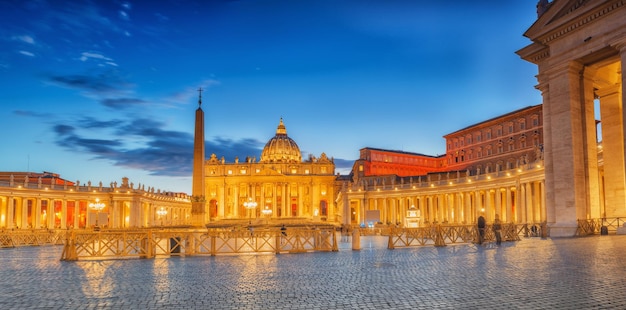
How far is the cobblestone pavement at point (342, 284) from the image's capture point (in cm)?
903

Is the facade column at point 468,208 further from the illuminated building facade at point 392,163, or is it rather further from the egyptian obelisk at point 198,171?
the illuminated building facade at point 392,163

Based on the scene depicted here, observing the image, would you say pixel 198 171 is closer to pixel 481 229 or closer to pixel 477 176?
pixel 481 229

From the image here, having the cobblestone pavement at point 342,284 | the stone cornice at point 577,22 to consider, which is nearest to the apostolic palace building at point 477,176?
the stone cornice at point 577,22

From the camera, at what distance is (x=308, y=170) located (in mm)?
144625

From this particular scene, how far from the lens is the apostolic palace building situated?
24.7 meters

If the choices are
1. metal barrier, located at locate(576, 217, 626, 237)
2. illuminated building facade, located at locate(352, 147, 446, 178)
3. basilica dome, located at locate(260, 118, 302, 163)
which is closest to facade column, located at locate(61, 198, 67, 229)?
illuminated building facade, located at locate(352, 147, 446, 178)

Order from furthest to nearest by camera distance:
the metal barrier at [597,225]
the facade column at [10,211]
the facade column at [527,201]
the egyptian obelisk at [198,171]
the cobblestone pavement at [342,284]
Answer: the facade column at [10,211] < the facade column at [527,201] < the egyptian obelisk at [198,171] < the metal barrier at [597,225] < the cobblestone pavement at [342,284]

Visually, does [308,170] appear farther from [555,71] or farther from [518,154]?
[555,71]

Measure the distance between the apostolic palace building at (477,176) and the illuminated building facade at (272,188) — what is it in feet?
0.98

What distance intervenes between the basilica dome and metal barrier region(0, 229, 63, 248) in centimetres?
11460

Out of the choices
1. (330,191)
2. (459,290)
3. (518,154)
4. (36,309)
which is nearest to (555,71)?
(459,290)

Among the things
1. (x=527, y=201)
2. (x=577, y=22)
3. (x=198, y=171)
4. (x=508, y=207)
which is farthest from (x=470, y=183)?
(x=198, y=171)

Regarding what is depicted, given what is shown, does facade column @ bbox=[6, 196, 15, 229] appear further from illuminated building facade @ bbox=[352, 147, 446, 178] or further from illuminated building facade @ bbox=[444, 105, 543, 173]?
illuminated building facade @ bbox=[352, 147, 446, 178]

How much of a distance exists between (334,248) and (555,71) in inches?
571
